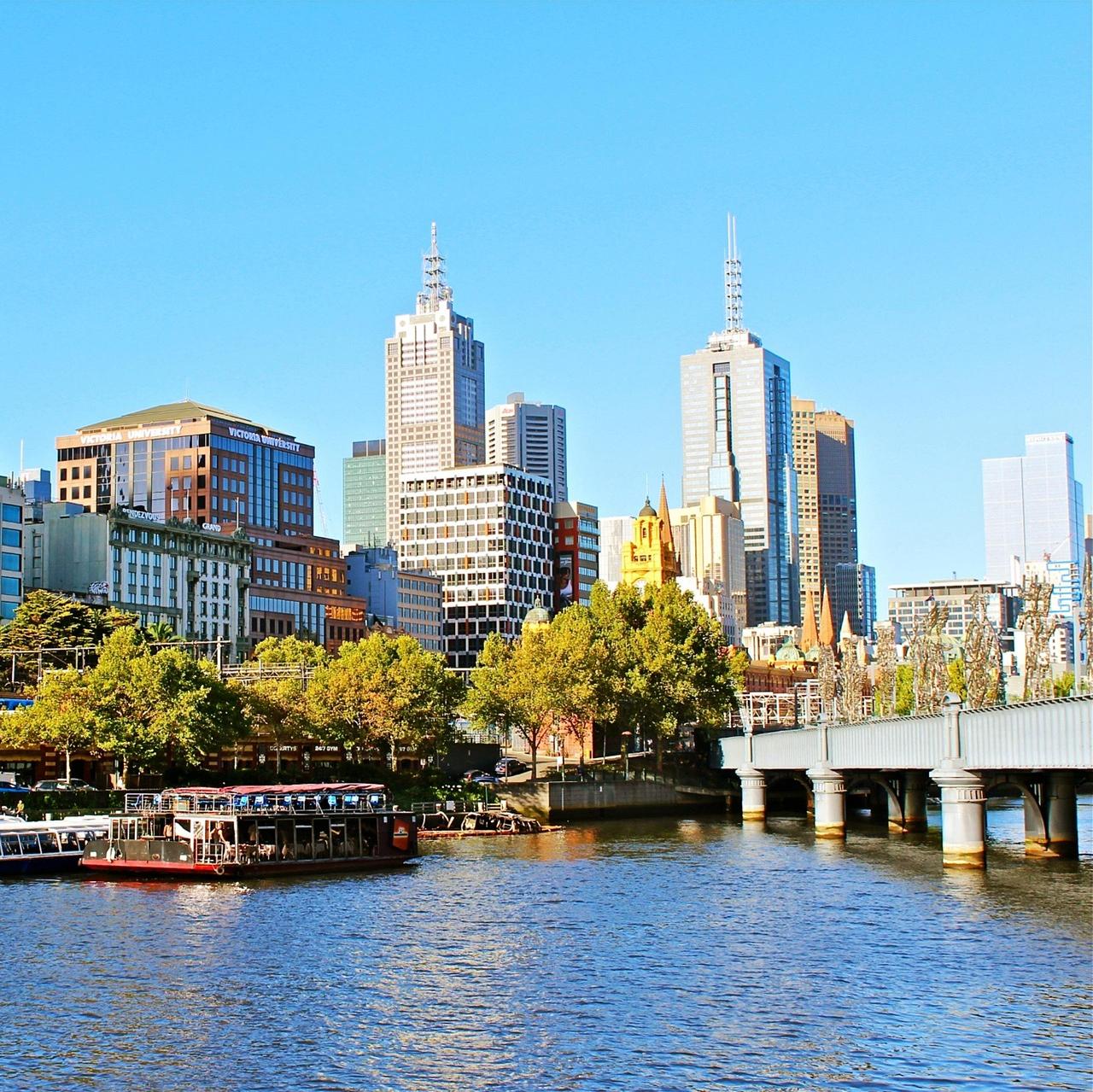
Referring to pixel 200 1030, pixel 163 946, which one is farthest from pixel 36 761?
pixel 200 1030

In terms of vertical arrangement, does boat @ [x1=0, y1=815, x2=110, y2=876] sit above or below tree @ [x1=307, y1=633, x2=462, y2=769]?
below

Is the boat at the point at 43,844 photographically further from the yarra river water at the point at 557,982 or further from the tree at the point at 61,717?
the tree at the point at 61,717

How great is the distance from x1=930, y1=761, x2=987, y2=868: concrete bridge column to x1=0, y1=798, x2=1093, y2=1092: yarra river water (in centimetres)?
208

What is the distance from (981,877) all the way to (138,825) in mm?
52737

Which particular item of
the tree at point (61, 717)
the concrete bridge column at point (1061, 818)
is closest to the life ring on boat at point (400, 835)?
the tree at point (61, 717)

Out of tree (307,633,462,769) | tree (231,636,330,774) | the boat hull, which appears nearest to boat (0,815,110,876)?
the boat hull

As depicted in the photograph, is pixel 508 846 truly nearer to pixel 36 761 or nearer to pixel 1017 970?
pixel 36 761

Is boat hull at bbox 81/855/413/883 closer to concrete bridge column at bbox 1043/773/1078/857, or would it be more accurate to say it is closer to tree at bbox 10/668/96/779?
tree at bbox 10/668/96/779

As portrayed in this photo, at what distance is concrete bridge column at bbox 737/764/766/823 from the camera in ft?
529

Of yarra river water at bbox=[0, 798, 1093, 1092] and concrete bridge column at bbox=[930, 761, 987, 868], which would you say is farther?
concrete bridge column at bbox=[930, 761, 987, 868]

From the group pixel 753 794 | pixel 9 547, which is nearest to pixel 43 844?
pixel 753 794

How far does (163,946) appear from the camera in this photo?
247 feet

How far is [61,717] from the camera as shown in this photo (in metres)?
135

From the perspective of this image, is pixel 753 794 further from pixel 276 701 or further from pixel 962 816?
pixel 962 816
